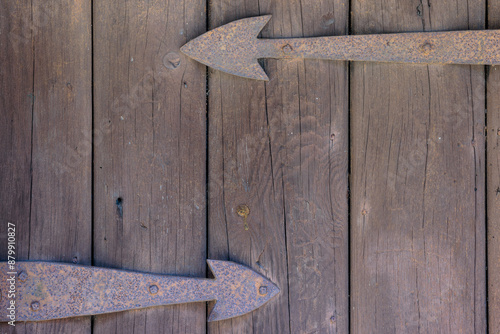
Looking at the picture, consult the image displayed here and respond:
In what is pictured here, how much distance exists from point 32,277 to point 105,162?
0.29 meters

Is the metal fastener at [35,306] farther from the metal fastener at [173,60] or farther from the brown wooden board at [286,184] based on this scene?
the metal fastener at [173,60]

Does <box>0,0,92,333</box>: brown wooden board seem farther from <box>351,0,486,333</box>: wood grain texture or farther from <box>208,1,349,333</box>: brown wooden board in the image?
<box>351,0,486,333</box>: wood grain texture

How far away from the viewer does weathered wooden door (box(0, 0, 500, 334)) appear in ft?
2.81

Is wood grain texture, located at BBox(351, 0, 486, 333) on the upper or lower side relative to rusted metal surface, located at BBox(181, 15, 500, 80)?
lower

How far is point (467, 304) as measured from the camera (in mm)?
868

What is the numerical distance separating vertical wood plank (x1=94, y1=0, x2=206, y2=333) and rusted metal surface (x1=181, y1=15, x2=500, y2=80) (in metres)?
0.06

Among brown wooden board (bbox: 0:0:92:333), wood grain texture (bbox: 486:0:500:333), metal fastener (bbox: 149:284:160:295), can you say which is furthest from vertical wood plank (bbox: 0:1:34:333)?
wood grain texture (bbox: 486:0:500:333)

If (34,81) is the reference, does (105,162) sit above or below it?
below

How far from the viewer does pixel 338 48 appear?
821 mm

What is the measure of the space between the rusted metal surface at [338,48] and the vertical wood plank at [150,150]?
0.06 meters

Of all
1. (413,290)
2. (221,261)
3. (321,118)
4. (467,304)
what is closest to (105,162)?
(221,261)

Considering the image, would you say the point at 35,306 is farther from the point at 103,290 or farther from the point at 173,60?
the point at 173,60

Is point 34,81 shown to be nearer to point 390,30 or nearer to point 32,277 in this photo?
point 32,277

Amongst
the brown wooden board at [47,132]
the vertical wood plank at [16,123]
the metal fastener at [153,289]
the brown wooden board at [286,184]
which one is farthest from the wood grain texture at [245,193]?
the vertical wood plank at [16,123]
